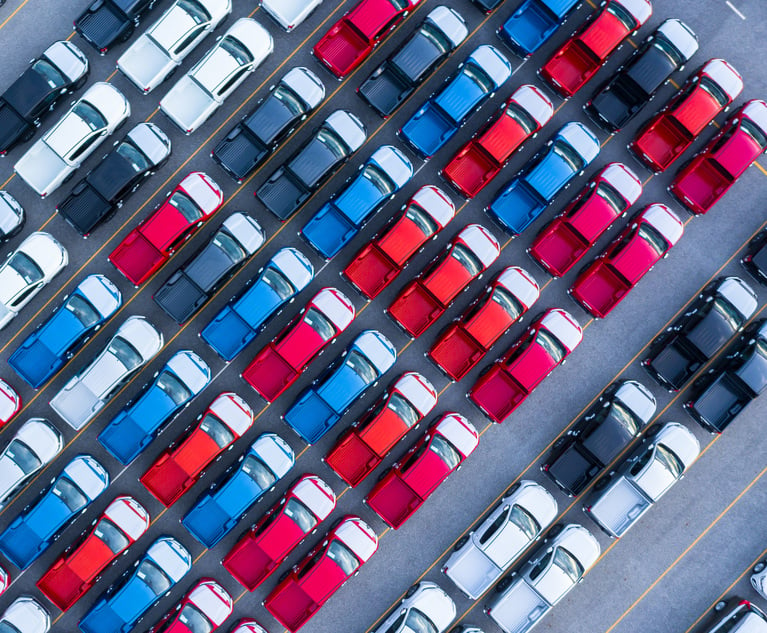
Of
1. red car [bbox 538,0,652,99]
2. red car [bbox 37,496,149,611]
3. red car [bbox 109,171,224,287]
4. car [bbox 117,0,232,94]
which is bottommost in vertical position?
red car [bbox 37,496,149,611]

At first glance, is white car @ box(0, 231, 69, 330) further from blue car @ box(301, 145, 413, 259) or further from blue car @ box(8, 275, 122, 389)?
blue car @ box(301, 145, 413, 259)

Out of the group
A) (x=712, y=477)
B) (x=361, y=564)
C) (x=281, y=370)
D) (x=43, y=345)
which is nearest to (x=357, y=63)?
(x=281, y=370)

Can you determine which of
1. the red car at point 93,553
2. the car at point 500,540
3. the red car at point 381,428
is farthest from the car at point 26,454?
the car at point 500,540

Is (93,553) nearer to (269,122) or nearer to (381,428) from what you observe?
(381,428)

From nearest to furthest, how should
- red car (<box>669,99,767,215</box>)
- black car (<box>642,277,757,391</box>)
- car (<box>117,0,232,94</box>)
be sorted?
car (<box>117,0,232,94</box>)
red car (<box>669,99,767,215</box>)
black car (<box>642,277,757,391</box>)

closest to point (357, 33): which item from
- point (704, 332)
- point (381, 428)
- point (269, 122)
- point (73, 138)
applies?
point (269, 122)

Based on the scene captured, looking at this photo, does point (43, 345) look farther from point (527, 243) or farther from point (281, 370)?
point (527, 243)


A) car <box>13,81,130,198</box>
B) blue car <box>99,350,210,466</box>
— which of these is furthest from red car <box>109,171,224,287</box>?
blue car <box>99,350,210,466</box>
